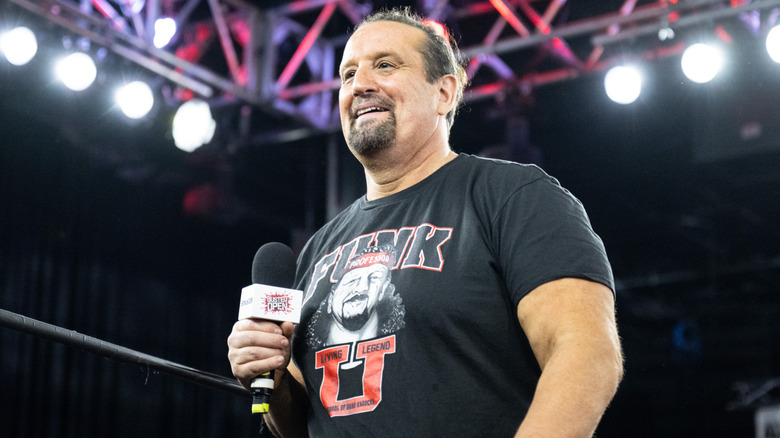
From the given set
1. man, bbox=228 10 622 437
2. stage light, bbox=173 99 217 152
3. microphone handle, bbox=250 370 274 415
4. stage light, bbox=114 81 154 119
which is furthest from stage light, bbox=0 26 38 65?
microphone handle, bbox=250 370 274 415

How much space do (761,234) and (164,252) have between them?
5504 mm

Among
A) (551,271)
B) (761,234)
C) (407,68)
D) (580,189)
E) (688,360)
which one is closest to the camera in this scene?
(551,271)

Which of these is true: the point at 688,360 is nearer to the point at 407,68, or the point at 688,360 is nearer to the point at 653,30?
the point at 653,30

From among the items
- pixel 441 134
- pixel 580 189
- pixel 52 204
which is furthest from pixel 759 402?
pixel 441 134

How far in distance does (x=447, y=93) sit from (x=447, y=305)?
57 cm

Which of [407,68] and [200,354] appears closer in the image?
[407,68]

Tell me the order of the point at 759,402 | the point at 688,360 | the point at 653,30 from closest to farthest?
the point at 653,30 < the point at 759,402 < the point at 688,360

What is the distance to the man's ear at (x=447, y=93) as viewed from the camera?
5.68 feet

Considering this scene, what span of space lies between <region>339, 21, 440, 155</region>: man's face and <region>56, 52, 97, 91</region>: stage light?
12.4 ft

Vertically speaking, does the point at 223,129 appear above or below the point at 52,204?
above

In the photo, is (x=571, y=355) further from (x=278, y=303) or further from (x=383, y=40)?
(x=383, y=40)

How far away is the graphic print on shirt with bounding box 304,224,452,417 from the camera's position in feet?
4.56

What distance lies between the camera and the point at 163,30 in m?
5.28

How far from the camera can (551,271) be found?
124 cm
